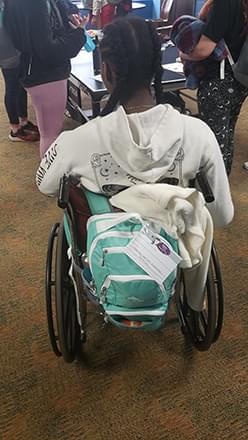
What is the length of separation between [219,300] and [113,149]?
575 millimetres

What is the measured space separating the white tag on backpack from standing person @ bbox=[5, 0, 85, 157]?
1.22 metres

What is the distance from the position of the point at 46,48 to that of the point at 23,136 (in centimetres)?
117

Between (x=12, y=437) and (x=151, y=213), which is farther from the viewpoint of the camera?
(x=12, y=437)

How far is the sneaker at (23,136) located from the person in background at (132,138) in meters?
1.83

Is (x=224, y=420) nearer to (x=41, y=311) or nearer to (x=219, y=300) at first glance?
(x=219, y=300)

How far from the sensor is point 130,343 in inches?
56.7

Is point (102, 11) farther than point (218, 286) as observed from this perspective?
Yes

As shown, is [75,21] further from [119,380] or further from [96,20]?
[119,380]

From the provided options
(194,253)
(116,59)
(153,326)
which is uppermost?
(116,59)

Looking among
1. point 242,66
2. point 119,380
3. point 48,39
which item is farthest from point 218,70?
point 119,380

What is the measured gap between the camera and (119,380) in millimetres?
1318

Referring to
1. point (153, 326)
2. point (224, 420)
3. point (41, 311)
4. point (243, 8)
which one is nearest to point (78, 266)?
point (153, 326)

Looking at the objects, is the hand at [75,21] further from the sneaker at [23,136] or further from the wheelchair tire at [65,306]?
the wheelchair tire at [65,306]

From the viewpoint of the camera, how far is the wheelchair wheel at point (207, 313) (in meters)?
1.14
